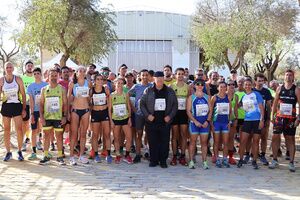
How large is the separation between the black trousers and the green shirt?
1.74 m

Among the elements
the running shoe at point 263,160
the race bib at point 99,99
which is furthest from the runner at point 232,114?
the race bib at point 99,99

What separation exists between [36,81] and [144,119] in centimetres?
246

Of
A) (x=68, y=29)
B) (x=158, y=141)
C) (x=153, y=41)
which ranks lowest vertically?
(x=158, y=141)

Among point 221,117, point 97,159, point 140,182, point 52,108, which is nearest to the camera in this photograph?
point 140,182

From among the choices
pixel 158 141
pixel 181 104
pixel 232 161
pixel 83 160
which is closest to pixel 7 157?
pixel 83 160

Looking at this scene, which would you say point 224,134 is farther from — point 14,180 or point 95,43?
point 95,43

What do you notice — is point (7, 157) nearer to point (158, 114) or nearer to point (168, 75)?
point (158, 114)

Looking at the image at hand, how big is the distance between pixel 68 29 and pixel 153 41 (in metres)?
24.7

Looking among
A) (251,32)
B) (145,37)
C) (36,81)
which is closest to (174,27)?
(145,37)

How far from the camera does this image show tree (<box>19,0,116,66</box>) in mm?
17453

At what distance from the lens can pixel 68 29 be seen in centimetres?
2012

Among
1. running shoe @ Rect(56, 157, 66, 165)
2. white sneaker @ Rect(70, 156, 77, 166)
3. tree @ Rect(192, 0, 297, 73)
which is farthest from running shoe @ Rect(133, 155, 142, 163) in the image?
tree @ Rect(192, 0, 297, 73)

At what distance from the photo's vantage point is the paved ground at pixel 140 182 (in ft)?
19.0

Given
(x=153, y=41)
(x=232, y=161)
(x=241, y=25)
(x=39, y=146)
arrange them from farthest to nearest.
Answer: (x=153, y=41), (x=241, y=25), (x=39, y=146), (x=232, y=161)
